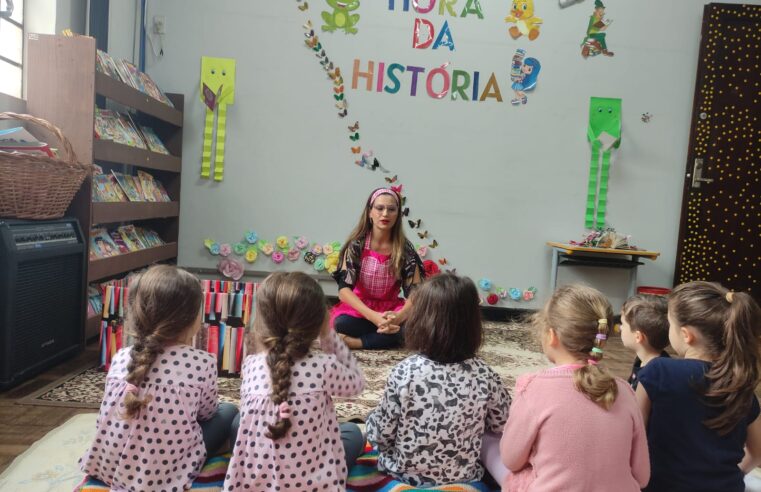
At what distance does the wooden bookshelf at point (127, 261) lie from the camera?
2.52 meters

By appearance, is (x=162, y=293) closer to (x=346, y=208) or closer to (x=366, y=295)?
(x=366, y=295)

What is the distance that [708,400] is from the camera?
1.17 metres

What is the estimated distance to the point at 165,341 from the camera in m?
1.26

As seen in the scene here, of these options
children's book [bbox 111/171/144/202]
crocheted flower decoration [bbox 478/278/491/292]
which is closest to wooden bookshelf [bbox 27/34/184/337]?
children's book [bbox 111/171/144/202]

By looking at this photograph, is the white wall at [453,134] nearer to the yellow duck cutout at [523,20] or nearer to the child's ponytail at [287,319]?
the yellow duck cutout at [523,20]

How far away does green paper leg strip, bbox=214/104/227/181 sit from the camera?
3.72 m

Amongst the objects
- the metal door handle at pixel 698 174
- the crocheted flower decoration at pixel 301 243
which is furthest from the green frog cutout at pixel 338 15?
the metal door handle at pixel 698 174

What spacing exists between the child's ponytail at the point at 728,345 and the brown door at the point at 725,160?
9.55 ft

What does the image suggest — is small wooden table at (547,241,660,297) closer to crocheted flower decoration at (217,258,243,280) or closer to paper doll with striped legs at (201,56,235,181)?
crocheted flower decoration at (217,258,243,280)

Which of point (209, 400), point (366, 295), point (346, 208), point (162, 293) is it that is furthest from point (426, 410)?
point (346, 208)

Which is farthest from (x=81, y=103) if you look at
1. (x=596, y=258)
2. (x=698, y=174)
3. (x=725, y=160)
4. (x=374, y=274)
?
(x=725, y=160)

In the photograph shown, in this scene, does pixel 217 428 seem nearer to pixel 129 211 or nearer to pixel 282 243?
pixel 129 211

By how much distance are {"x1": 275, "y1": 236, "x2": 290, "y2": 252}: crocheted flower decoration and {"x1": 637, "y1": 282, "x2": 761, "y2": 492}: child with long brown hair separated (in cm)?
282

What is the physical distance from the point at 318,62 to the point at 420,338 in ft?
9.24
